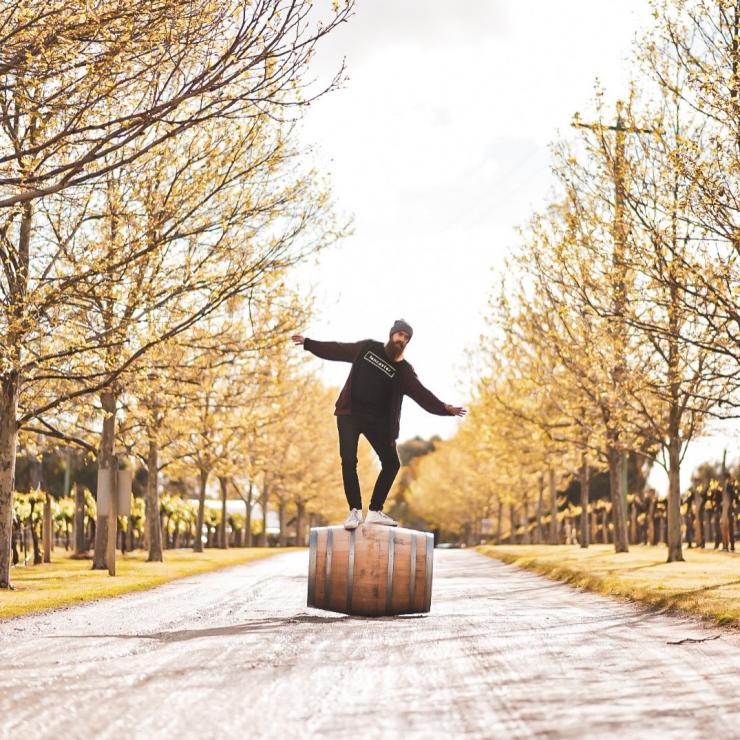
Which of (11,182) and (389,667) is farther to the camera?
(11,182)

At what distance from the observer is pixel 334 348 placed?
33.6ft

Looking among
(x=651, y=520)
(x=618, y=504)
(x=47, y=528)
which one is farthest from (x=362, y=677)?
(x=651, y=520)

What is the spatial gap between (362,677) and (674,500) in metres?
19.6

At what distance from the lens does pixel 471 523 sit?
8300 centimetres

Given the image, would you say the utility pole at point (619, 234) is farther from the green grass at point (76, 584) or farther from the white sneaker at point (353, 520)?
the green grass at point (76, 584)

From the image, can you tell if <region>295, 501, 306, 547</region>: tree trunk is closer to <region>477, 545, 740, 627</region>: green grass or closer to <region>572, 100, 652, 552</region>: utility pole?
<region>477, 545, 740, 627</region>: green grass

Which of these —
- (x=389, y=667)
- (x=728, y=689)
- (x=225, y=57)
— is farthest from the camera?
(x=225, y=57)

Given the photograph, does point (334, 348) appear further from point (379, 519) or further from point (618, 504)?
point (618, 504)

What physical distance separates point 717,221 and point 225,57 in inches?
287

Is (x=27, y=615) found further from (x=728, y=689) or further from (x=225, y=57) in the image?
(x=728, y=689)

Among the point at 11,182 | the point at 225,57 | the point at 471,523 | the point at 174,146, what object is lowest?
the point at 471,523

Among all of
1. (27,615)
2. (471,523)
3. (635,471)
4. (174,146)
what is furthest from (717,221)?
(471,523)

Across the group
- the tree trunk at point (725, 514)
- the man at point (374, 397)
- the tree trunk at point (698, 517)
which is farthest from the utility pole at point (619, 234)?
the tree trunk at point (698, 517)

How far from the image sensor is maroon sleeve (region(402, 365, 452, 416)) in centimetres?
1035
